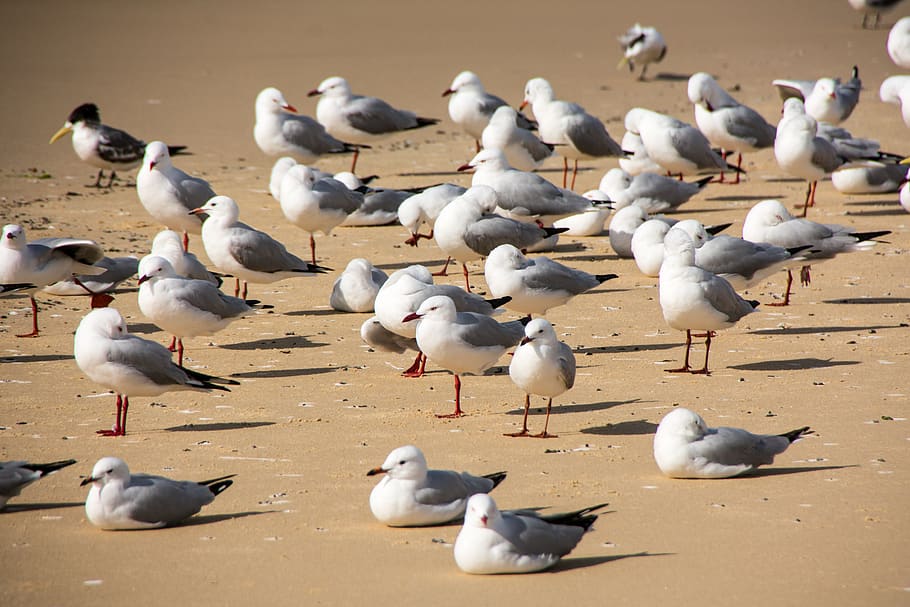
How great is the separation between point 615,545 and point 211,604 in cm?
189

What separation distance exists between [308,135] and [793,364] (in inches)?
355

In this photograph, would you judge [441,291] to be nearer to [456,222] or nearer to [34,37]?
[456,222]

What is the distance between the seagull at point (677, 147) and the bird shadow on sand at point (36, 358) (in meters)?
8.61

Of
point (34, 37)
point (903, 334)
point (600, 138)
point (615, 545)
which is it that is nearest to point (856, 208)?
point (600, 138)

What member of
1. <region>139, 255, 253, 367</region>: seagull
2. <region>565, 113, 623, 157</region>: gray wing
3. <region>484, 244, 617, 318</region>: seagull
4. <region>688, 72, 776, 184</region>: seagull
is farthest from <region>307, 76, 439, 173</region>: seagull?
<region>139, 255, 253, 367</region>: seagull

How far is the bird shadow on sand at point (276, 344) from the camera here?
9.72m

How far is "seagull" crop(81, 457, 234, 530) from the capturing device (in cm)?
587

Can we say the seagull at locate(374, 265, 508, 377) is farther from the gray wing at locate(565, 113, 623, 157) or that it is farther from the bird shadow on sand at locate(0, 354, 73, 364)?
the gray wing at locate(565, 113, 623, 157)

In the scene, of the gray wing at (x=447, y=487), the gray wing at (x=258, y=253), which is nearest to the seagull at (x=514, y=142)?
the gray wing at (x=258, y=253)

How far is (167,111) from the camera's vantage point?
851 inches

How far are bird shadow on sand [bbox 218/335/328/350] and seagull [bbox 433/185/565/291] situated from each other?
1765mm

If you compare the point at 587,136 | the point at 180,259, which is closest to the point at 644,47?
the point at 587,136

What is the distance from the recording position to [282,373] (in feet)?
29.4

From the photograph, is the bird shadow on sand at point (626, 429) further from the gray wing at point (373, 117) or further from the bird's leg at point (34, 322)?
the gray wing at point (373, 117)
